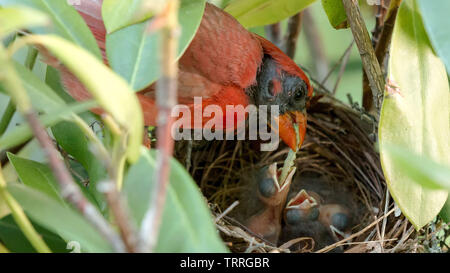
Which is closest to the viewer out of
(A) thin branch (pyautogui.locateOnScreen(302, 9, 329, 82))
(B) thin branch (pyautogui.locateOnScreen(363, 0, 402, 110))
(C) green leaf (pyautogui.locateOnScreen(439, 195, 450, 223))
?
(C) green leaf (pyautogui.locateOnScreen(439, 195, 450, 223))

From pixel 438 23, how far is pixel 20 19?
2.27 ft

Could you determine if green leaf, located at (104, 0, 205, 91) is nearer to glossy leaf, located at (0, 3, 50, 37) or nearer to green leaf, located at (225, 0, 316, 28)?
glossy leaf, located at (0, 3, 50, 37)

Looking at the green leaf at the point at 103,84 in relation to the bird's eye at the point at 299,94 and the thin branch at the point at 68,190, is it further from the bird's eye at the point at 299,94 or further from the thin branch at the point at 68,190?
the bird's eye at the point at 299,94

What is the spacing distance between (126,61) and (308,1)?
72cm

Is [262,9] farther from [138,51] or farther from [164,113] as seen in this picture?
[164,113]

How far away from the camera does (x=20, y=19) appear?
619 mm

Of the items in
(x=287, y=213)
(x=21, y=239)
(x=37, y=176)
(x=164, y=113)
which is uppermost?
(x=164, y=113)

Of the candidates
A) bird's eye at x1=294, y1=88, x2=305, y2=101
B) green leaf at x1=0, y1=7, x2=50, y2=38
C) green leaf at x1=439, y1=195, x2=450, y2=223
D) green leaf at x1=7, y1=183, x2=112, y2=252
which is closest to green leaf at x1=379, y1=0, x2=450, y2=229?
green leaf at x1=439, y1=195, x2=450, y2=223

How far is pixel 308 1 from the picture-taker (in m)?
1.52

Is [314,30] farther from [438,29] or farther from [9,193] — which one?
[9,193]

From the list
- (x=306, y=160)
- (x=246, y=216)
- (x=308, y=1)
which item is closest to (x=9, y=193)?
(x=308, y=1)

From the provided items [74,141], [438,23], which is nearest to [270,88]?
[74,141]

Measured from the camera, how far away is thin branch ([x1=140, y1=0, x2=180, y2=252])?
0.54 m

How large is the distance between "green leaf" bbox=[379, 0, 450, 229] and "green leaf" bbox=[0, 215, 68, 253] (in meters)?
0.61
